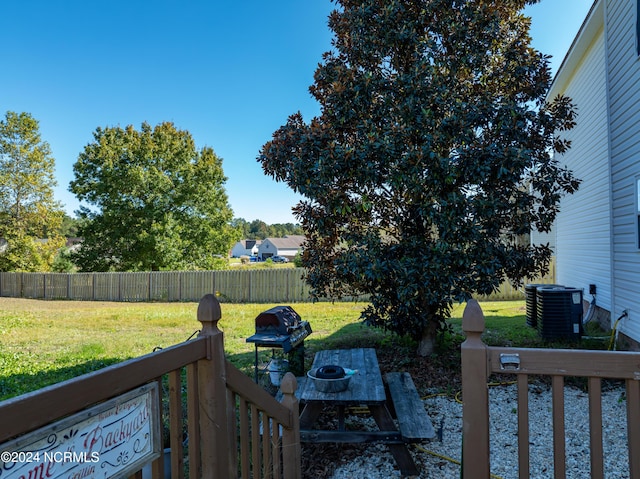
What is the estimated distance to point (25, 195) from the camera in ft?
67.4

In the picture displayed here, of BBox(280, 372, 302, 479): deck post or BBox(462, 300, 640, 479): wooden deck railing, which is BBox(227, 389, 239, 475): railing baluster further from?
BBox(462, 300, 640, 479): wooden deck railing

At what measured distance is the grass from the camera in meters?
5.89

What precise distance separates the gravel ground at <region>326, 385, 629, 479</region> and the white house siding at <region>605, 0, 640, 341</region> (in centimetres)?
170

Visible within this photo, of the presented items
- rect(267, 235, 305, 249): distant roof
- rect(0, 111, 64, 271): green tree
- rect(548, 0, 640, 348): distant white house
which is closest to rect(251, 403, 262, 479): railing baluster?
rect(548, 0, 640, 348): distant white house

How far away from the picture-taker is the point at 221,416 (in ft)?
5.65

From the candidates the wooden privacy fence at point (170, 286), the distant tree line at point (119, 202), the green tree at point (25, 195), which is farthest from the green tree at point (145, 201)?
the green tree at point (25, 195)

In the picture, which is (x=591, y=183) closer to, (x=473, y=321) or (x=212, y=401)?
(x=473, y=321)

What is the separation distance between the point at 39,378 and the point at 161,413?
5.62 m

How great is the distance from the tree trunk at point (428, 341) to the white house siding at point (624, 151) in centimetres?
255

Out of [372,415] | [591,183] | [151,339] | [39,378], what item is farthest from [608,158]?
[39,378]

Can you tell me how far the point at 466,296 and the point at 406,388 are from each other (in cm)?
152

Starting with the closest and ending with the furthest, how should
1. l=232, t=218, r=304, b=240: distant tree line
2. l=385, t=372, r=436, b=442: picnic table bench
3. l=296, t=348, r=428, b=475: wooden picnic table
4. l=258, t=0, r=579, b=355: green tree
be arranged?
l=385, t=372, r=436, b=442: picnic table bench < l=296, t=348, r=428, b=475: wooden picnic table < l=258, t=0, r=579, b=355: green tree < l=232, t=218, r=304, b=240: distant tree line

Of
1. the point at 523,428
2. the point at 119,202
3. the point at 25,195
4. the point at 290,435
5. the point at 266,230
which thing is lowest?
the point at 290,435

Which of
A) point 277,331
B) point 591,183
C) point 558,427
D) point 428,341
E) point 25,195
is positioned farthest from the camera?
point 25,195
